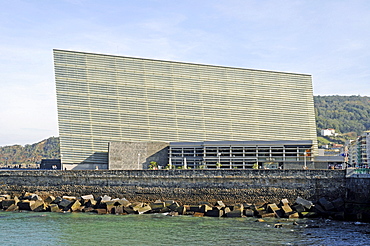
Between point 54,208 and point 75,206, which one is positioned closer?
point 75,206

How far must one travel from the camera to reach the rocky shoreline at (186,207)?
3684 cm

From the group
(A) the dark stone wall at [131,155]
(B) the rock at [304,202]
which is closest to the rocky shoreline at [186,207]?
(B) the rock at [304,202]

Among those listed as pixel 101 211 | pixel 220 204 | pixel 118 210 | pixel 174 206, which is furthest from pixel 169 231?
pixel 101 211

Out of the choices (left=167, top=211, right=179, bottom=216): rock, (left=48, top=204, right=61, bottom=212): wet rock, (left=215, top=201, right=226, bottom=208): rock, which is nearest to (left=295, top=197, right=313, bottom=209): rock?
(left=215, top=201, right=226, bottom=208): rock

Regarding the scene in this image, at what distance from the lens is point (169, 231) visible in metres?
30.7

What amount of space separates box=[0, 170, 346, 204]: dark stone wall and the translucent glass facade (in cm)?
2199

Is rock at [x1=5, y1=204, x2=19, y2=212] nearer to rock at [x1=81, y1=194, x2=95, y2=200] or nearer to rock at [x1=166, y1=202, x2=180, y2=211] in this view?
rock at [x1=81, y1=194, x2=95, y2=200]

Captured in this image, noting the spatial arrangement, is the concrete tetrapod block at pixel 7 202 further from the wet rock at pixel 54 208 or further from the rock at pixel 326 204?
the rock at pixel 326 204

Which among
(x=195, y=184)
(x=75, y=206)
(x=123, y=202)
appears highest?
(x=195, y=184)

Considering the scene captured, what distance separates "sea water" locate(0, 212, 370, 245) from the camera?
27.6m

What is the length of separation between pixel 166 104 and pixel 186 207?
32.1 metres

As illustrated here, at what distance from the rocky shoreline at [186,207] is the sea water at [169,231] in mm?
1391

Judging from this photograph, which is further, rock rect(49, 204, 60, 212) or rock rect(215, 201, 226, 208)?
rock rect(49, 204, 60, 212)

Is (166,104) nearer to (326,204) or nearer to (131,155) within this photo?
(131,155)
